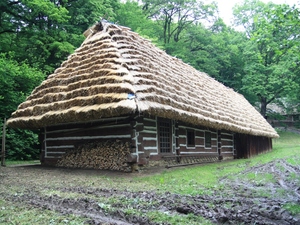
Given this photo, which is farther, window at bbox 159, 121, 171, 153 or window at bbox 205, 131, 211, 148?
window at bbox 205, 131, 211, 148

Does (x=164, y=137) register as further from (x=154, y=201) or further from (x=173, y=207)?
(x=173, y=207)

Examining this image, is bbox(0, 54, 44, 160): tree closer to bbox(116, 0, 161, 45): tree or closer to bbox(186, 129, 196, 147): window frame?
bbox(186, 129, 196, 147): window frame

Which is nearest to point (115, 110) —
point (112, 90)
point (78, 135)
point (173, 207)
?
point (112, 90)

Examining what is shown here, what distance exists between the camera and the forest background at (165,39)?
10.7 meters

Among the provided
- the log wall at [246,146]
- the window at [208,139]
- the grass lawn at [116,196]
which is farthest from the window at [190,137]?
the log wall at [246,146]

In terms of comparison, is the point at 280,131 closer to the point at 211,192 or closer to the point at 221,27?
the point at 221,27

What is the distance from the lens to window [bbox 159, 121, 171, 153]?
486 inches

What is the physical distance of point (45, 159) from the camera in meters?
13.9

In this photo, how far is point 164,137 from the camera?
41.4 feet

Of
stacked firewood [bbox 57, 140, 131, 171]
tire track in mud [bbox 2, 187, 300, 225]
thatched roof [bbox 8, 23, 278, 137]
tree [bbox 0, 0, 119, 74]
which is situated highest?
tree [bbox 0, 0, 119, 74]

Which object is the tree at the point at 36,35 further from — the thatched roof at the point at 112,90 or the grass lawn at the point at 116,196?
the grass lawn at the point at 116,196

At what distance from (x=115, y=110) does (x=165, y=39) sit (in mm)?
28053

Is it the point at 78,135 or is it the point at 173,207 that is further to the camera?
the point at 78,135

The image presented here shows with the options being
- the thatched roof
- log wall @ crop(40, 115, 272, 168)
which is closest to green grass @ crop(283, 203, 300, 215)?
the thatched roof
